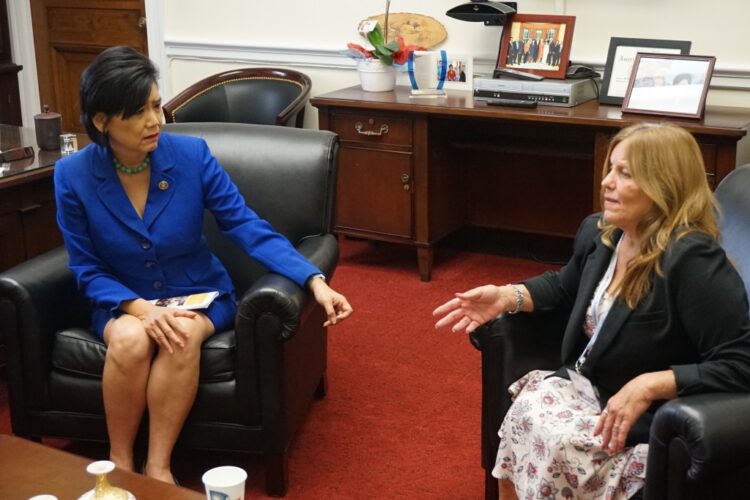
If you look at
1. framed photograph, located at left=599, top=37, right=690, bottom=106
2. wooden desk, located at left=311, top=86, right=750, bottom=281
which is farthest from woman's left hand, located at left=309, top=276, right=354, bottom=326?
framed photograph, located at left=599, top=37, right=690, bottom=106

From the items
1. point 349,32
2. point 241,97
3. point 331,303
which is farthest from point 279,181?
point 349,32

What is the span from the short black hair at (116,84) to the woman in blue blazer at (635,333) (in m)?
1.10

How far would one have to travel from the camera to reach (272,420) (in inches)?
97.2

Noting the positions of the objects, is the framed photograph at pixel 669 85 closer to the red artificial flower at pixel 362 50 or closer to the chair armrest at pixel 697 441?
the red artificial flower at pixel 362 50

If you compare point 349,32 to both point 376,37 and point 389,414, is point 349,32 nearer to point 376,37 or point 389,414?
point 376,37

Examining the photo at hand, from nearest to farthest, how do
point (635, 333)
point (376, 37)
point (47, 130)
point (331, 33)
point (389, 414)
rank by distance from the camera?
1. point (635, 333)
2. point (389, 414)
3. point (47, 130)
4. point (376, 37)
5. point (331, 33)

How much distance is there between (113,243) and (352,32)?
2.41 metres

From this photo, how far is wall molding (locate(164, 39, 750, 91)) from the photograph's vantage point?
4656 millimetres

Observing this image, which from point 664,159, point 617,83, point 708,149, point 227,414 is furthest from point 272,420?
point 617,83

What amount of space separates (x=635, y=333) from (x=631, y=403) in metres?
0.16

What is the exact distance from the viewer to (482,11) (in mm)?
4035

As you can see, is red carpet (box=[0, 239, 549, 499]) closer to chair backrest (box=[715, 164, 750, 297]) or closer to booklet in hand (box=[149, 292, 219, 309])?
booklet in hand (box=[149, 292, 219, 309])

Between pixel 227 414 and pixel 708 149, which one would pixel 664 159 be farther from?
pixel 708 149

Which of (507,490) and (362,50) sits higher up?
(362,50)
